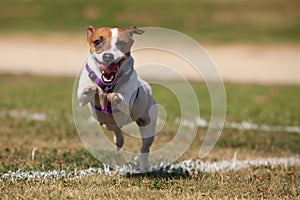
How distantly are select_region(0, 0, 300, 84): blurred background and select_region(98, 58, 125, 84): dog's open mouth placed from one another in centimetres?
1680

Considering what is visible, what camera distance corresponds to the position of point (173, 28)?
36781 millimetres

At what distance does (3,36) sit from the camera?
36.4 metres

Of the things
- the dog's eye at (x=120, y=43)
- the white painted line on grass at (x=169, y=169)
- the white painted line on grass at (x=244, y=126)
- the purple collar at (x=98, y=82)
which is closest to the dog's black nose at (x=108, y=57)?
the dog's eye at (x=120, y=43)

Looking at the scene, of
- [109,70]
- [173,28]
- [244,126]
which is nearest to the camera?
[109,70]

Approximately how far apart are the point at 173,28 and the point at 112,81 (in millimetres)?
29981

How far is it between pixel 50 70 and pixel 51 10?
58.7ft

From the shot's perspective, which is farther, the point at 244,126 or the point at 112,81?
the point at 244,126

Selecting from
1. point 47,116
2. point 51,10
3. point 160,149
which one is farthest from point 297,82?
point 51,10

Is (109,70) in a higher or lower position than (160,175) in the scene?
higher

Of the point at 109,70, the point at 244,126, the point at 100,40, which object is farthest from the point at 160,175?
the point at 244,126

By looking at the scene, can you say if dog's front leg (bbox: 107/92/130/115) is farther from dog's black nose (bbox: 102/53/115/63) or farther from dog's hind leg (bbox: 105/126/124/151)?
dog's hind leg (bbox: 105/126/124/151)

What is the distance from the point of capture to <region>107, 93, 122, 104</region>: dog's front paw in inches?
279

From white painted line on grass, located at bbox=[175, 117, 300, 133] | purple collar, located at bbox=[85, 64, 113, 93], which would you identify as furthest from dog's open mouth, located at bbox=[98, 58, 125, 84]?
white painted line on grass, located at bbox=[175, 117, 300, 133]

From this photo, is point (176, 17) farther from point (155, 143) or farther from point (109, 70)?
point (109, 70)
